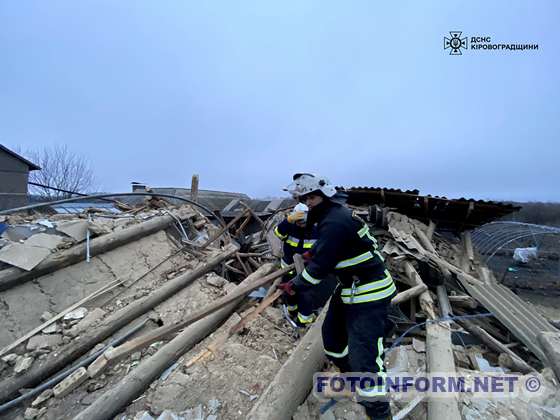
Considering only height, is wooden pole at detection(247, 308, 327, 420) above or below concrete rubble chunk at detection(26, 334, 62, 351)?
below

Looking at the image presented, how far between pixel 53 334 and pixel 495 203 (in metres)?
7.72

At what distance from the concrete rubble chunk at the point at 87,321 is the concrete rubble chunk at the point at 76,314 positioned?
46 millimetres

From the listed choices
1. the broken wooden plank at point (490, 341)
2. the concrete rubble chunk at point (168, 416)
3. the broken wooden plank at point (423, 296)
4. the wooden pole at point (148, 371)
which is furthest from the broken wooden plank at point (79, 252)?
the broken wooden plank at point (490, 341)

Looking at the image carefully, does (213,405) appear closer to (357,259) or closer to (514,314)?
(357,259)

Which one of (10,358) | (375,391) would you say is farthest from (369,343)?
(10,358)

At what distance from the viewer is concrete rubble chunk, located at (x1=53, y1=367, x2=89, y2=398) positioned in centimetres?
277

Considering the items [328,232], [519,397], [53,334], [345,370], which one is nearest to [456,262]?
[519,397]

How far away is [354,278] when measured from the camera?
2605 millimetres

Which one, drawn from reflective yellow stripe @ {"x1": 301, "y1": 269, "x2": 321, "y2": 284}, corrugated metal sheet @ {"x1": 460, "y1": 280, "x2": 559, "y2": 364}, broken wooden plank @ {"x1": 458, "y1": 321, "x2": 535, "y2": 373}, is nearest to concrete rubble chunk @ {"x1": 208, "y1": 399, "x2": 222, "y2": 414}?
reflective yellow stripe @ {"x1": 301, "y1": 269, "x2": 321, "y2": 284}

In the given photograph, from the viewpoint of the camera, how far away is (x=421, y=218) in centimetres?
680

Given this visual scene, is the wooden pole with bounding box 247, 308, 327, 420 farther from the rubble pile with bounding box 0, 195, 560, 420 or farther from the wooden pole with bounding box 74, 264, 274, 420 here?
the wooden pole with bounding box 74, 264, 274, 420

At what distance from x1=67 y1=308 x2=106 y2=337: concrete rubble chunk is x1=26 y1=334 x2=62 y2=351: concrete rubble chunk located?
13 centimetres

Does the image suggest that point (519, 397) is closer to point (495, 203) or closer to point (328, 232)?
point (328, 232)

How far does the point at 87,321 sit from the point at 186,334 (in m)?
1.34
